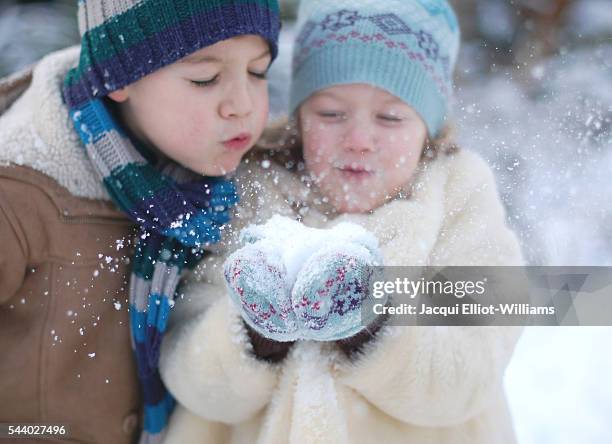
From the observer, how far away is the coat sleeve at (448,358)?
0.62 m

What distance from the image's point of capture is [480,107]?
0.86 m

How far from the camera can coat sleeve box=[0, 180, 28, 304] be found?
0.67 m

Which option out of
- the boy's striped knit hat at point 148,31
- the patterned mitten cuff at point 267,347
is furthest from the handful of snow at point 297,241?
the boy's striped knit hat at point 148,31

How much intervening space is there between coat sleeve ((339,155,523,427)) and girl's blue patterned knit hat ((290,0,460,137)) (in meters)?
0.13

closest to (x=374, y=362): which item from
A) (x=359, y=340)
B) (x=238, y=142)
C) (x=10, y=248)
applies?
(x=359, y=340)

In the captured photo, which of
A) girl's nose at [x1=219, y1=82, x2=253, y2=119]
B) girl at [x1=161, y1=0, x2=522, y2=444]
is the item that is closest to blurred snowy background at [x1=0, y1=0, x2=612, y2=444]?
girl at [x1=161, y1=0, x2=522, y2=444]

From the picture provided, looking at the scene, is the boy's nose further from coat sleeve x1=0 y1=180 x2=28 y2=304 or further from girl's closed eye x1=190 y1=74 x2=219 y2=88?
coat sleeve x1=0 y1=180 x2=28 y2=304

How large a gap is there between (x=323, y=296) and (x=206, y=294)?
0.25m

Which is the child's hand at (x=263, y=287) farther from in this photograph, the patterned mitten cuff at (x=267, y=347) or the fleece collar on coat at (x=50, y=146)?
the fleece collar on coat at (x=50, y=146)

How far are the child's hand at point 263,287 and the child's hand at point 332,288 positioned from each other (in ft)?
0.04

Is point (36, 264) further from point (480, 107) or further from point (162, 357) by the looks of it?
point (480, 107)

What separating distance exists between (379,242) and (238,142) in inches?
6.9

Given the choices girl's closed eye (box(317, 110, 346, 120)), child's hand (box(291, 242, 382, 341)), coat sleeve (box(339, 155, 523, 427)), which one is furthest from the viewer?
girl's closed eye (box(317, 110, 346, 120))

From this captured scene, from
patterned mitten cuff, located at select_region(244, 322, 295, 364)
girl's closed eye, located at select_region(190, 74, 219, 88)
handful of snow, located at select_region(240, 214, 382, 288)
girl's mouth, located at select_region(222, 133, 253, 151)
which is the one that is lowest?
patterned mitten cuff, located at select_region(244, 322, 295, 364)
